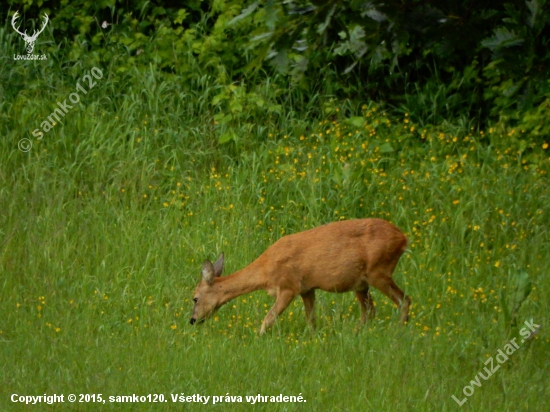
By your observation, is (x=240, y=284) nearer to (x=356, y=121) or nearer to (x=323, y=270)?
(x=323, y=270)

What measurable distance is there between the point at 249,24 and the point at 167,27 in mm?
1181

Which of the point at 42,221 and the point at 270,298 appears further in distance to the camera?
the point at 42,221

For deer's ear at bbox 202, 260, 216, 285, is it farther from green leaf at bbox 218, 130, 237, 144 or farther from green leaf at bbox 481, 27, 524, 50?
green leaf at bbox 481, 27, 524, 50

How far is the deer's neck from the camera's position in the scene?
8.27m

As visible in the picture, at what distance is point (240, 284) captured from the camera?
27.1ft

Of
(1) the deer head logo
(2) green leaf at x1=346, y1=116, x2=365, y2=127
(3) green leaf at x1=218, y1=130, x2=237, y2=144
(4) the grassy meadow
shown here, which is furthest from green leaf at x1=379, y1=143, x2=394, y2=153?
(1) the deer head logo

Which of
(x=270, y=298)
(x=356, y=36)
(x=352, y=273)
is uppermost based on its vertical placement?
(x=356, y=36)

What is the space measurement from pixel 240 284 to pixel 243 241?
1.24 meters

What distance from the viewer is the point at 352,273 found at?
26.8 ft

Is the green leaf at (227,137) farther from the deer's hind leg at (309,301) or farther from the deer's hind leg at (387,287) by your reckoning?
the deer's hind leg at (387,287)

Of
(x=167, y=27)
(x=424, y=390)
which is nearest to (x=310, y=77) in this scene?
(x=167, y=27)

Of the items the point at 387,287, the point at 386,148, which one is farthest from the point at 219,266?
the point at 386,148

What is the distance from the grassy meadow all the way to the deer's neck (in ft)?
0.72

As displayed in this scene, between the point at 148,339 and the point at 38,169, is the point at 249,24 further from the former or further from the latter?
the point at 148,339
